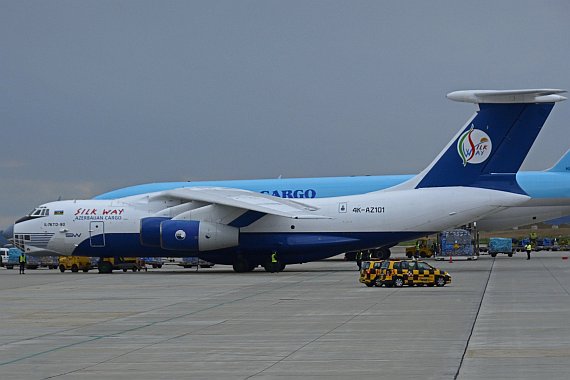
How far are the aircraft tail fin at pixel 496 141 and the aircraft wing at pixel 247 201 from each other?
23.3 feet

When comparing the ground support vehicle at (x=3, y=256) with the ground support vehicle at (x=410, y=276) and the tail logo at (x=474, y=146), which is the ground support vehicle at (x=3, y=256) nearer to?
the tail logo at (x=474, y=146)

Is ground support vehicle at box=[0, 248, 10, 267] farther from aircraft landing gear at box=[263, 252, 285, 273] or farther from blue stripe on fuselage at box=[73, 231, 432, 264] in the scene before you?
aircraft landing gear at box=[263, 252, 285, 273]

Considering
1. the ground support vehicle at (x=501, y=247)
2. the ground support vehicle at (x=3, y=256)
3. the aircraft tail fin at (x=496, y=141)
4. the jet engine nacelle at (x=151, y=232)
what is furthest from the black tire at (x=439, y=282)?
the ground support vehicle at (x=3, y=256)

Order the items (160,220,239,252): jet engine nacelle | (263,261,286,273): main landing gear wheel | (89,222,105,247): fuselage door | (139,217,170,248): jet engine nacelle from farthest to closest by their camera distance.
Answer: (89,222,105,247): fuselage door, (263,261,286,273): main landing gear wheel, (139,217,170,248): jet engine nacelle, (160,220,239,252): jet engine nacelle

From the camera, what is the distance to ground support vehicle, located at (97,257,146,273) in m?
54.6

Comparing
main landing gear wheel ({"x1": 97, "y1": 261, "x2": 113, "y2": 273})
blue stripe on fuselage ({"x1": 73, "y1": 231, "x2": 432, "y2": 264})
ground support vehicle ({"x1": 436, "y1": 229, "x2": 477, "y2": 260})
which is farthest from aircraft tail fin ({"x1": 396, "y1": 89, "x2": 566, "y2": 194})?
ground support vehicle ({"x1": 436, "y1": 229, "x2": 477, "y2": 260})

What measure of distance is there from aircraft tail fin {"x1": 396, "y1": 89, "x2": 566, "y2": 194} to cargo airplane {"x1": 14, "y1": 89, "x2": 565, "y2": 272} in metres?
0.05

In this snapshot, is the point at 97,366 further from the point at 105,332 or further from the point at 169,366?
the point at 105,332

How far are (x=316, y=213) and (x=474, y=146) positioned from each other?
8252mm

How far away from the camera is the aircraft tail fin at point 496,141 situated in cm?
4703

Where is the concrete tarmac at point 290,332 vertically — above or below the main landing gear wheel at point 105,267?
below

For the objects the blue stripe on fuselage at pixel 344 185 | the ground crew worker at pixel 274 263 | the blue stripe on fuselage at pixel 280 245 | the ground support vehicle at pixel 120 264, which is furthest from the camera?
the blue stripe on fuselage at pixel 344 185

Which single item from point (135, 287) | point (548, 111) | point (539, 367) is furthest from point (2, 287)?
point (539, 367)

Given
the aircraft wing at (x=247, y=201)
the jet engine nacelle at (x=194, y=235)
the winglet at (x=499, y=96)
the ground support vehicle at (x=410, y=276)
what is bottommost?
the ground support vehicle at (x=410, y=276)
